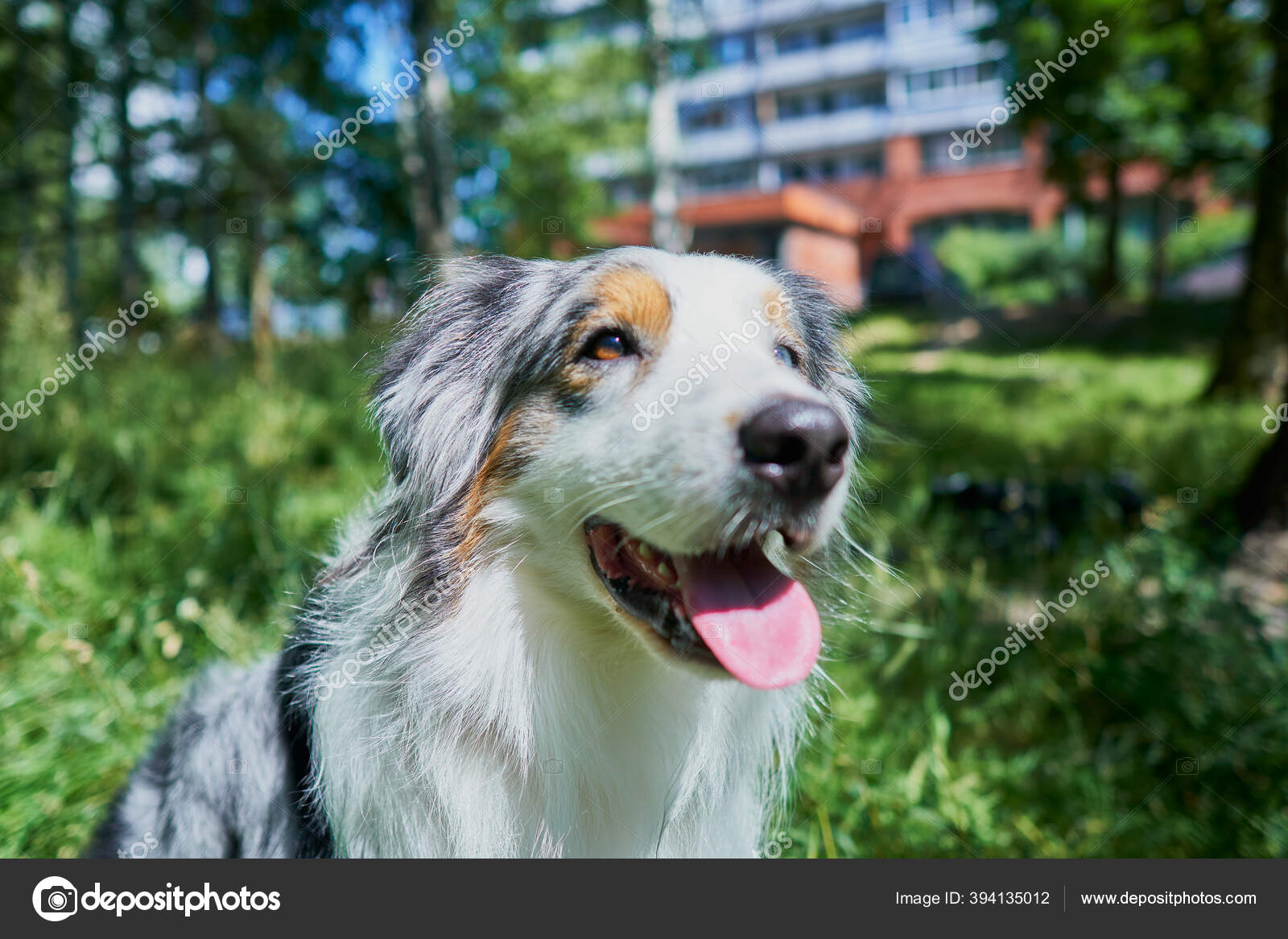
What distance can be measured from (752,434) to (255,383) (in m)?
7.24

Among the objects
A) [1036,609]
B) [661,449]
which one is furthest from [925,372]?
[661,449]

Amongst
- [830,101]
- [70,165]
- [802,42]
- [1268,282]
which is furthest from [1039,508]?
[802,42]

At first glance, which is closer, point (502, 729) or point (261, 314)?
point (502, 729)

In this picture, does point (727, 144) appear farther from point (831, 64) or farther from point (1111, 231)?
point (1111, 231)

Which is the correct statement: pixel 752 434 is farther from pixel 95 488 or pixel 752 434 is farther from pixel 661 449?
pixel 95 488

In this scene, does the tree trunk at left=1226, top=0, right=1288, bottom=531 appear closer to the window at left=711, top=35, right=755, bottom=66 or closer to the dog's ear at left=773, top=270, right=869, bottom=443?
the dog's ear at left=773, top=270, right=869, bottom=443

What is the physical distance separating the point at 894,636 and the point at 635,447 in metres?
2.86

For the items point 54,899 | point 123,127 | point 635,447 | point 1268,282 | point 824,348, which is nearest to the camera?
point 635,447

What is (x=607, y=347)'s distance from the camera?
2088 millimetres

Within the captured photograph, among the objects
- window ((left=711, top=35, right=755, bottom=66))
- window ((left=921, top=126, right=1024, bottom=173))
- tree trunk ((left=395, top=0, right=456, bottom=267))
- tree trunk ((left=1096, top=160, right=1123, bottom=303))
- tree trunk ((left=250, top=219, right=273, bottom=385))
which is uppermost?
window ((left=711, top=35, right=755, bottom=66))

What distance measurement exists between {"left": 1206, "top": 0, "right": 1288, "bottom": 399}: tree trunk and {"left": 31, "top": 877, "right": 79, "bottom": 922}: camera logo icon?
7.34 m

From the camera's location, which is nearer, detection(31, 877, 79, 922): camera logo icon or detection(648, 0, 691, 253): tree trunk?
detection(31, 877, 79, 922): camera logo icon

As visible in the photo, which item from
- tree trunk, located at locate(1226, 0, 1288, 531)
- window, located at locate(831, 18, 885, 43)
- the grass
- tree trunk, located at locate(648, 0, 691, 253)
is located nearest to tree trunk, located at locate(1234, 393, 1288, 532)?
tree trunk, located at locate(1226, 0, 1288, 531)

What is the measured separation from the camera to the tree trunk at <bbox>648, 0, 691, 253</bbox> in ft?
37.1
